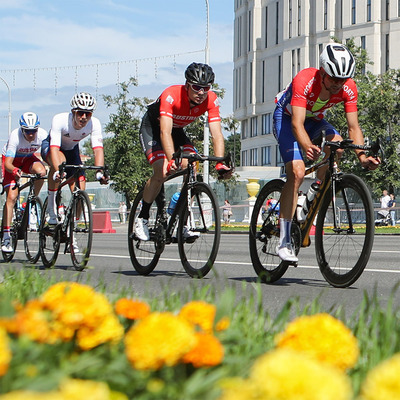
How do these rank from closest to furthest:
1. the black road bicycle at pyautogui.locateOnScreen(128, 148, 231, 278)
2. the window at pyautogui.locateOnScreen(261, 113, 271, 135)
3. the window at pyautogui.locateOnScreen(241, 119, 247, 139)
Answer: the black road bicycle at pyautogui.locateOnScreen(128, 148, 231, 278) → the window at pyautogui.locateOnScreen(261, 113, 271, 135) → the window at pyautogui.locateOnScreen(241, 119, 247, 139)

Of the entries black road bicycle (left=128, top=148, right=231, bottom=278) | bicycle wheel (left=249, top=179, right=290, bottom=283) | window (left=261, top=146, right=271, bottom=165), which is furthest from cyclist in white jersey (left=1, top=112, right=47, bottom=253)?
window (left=261, top=146, right=271, bottom=165)

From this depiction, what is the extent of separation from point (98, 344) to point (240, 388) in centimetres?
63

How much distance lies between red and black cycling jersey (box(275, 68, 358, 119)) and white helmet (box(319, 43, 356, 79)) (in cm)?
25

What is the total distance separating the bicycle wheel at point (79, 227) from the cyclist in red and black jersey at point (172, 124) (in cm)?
75

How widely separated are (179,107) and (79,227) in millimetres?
1990

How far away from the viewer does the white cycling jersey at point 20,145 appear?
1071 centimetres

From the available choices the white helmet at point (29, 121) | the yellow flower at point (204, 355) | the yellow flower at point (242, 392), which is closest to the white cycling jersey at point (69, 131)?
the white helmet at point (29, 121)

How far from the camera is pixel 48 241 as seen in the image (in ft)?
30.6

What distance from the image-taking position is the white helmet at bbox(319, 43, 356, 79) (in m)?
6.41

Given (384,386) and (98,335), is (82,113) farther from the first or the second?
(384,386)

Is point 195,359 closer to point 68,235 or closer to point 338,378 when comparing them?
point 338,378

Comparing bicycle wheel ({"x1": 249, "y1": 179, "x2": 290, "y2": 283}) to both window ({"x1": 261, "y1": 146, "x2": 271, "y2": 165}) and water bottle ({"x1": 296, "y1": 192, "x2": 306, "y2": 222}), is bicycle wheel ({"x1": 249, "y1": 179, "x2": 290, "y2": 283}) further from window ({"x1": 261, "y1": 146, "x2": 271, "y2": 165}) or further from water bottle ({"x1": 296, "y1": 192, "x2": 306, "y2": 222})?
window ({"x1": 261, "y1": 146, "x2": 271, "y2": 165})

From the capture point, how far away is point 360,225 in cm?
646

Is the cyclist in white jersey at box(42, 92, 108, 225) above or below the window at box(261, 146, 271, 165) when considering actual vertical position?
→ below
